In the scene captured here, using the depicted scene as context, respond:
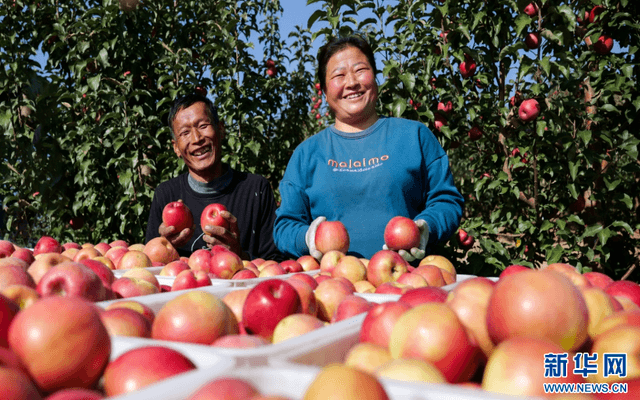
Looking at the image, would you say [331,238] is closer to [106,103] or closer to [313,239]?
[313,239]

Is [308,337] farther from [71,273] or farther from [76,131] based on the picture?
[76,131]

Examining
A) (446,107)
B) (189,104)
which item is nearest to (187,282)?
(189,104)

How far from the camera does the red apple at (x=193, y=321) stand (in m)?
1.04

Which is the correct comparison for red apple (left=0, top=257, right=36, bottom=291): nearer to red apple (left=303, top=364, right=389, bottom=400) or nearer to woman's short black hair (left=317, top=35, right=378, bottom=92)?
red apple (left=303, top=364, right=389, bottom=400)

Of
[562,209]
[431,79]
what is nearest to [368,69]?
[431,79]

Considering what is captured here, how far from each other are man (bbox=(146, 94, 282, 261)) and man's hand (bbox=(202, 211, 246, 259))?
0.22m

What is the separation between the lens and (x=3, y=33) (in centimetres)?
515

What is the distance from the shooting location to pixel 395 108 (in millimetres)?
3705

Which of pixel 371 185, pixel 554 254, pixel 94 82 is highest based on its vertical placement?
pixel 94 82

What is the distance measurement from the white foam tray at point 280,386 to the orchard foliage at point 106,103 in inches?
166

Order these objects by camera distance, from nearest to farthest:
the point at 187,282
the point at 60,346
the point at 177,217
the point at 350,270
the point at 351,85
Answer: the point at 60,346 < the point at 187,282 < the point at 350,270 < the point at 351,85 < the point at 177,217

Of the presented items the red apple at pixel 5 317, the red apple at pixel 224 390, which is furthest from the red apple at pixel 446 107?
the red apple at pixel 224 390

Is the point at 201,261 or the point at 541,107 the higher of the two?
the point at 541,107

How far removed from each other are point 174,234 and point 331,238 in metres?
1.22
